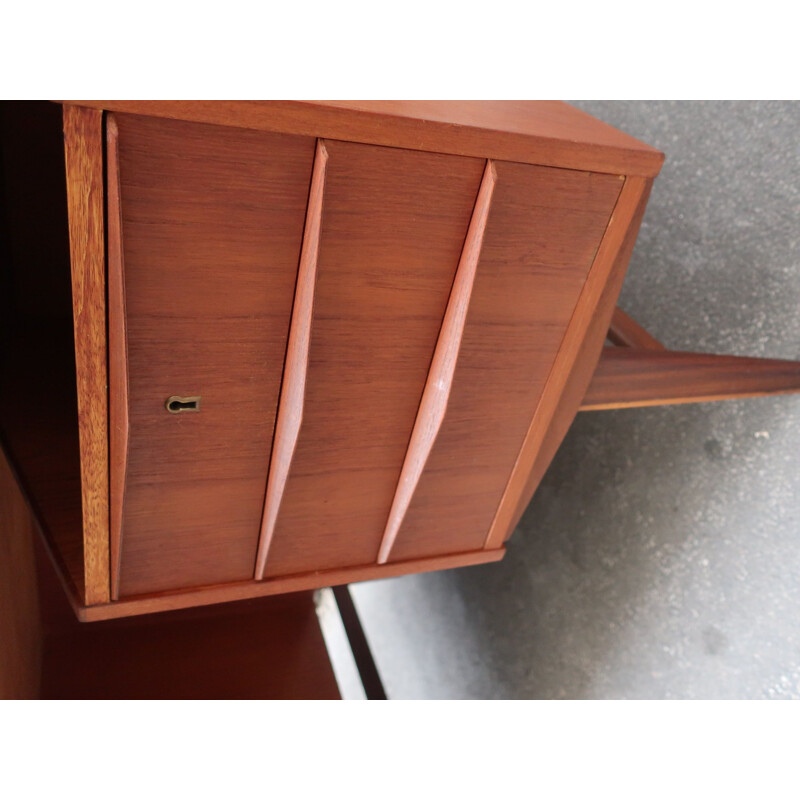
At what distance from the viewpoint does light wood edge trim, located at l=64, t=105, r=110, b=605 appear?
521mm

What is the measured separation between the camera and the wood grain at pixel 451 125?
0.55 meters

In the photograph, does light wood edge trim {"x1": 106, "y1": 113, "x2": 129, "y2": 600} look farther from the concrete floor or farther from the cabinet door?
the concrete floor

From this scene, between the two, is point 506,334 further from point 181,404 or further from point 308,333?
point 181,404

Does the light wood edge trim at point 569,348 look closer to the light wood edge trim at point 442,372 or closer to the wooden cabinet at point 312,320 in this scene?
the wooden cabinet at point 312,320

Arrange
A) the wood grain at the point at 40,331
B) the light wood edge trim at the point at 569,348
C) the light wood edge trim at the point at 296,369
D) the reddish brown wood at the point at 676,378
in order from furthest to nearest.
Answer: the reddish brown wood at the point at 676,378 → the wood grain at the point at 40,331 → the light wood edge trim at the point at 569,348 → the light wood edge trim at the point at 296,369

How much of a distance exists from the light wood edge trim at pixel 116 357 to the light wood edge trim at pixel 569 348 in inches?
20.8

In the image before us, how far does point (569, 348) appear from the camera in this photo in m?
0.87

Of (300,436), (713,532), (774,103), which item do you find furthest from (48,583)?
(774,103)

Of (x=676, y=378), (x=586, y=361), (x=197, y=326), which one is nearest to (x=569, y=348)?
(x=586, y=361)

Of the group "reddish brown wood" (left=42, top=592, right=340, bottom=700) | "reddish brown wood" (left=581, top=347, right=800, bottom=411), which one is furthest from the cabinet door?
"reddish brown wood" (left=42, top=592, right=340, bottom=700)

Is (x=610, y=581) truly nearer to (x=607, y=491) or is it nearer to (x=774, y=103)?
(x=607, y=491)

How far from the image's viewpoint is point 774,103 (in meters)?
1.25

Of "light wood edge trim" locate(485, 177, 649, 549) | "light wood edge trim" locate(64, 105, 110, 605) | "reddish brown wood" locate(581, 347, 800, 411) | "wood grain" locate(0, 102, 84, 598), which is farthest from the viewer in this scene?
"reddish brown wood" locate(581, 347, 800, 411)

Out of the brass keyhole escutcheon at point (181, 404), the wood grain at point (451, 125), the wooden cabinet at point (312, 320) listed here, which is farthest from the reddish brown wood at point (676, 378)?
the brass keyhole escutcheon at point (181, 404)
